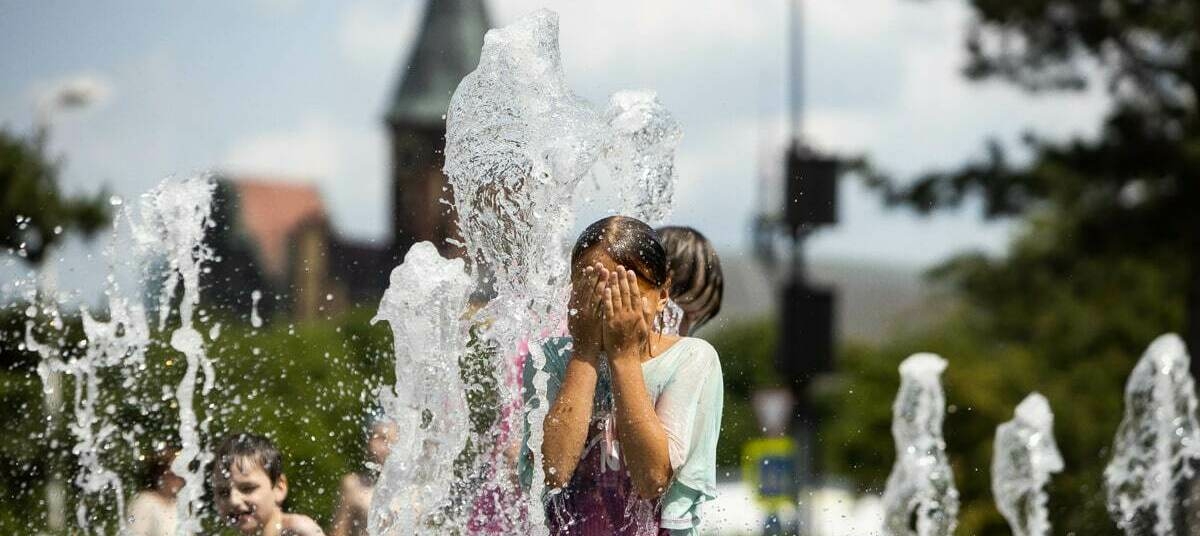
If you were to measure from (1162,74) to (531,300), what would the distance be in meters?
14.3

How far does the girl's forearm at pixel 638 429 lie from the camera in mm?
3221

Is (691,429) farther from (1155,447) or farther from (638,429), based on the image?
(1155,447)

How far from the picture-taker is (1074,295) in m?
21.8

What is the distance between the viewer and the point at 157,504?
5.36m

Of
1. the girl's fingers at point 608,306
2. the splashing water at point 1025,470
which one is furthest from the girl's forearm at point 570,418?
the splashing water at point 1025,470

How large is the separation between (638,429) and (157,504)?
2.66 metres

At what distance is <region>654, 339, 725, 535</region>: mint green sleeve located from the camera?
3.32 meters

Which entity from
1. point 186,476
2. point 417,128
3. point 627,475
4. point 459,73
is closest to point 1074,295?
point 417,128

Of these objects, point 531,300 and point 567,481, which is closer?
point 567,481

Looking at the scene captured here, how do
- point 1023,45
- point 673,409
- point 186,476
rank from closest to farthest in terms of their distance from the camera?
point 673,409
point 186,476
point 1023,45

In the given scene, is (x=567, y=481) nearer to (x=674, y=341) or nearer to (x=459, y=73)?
(x=674, y=341)

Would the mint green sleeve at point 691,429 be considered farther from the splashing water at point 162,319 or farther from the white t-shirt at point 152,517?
the white t-shirt at point 152,517

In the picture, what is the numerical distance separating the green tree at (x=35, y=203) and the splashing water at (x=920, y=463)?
8482 mm

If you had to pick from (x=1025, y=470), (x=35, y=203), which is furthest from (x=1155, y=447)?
(x=35, y=203)
